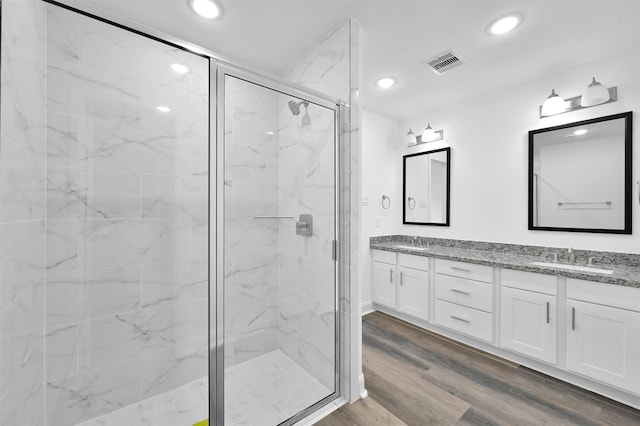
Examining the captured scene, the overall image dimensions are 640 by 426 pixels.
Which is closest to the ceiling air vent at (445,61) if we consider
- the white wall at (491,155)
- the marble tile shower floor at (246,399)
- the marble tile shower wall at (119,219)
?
the white wall at (491,155)

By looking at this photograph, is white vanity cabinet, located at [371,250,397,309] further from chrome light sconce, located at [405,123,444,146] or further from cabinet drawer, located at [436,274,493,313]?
chrome light sconce, located at [405,123,444,146]

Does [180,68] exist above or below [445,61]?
below

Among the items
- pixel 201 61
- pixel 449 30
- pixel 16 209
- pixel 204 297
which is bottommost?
pixel 204 297

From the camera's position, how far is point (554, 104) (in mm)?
2330

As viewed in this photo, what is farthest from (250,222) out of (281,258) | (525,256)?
(525,256)

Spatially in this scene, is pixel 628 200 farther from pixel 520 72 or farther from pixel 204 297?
pixel 204 297

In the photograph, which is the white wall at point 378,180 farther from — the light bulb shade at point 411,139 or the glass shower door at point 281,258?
the glass shower door at point 281,258

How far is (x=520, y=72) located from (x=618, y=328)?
210 centimetres

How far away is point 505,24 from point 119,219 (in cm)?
278

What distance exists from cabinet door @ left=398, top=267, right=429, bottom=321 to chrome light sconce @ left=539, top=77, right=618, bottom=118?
185 cm

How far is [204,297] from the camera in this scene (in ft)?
6.39

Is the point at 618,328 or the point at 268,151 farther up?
the point at 268,151

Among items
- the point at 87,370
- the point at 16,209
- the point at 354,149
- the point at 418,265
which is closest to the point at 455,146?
the point at 418,265

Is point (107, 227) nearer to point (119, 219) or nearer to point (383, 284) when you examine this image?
point (119, 219)
